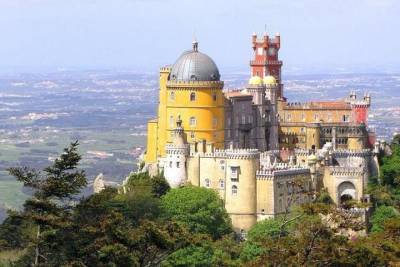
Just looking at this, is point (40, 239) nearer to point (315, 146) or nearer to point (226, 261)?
point (226, 261)

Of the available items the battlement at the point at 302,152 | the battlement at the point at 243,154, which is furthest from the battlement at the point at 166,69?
the battlement at the point at 243,154

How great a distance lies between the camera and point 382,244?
53.7 metres

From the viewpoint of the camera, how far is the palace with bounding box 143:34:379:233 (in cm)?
8300

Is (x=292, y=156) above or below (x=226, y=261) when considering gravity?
above

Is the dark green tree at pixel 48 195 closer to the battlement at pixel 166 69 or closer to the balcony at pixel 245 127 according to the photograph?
the battlement at pixel 166 69

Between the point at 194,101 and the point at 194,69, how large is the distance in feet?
8.21

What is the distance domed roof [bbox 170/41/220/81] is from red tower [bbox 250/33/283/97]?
21.8 metres

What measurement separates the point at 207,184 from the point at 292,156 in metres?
10.5

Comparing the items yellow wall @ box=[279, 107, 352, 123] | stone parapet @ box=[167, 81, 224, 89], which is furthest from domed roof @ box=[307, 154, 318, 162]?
yellow wall @ box=[279, 107, 352, 123]

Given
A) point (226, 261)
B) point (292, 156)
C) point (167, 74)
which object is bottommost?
point (226, 261)

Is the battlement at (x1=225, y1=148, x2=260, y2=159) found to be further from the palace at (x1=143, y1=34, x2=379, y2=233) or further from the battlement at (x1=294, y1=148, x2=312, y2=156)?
the battlement at (x1=294, y1=148, x2=312, y2=156)

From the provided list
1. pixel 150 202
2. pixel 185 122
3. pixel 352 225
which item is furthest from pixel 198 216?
pixel 352 225

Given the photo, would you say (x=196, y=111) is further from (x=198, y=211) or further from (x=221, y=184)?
(x=198, y=211)

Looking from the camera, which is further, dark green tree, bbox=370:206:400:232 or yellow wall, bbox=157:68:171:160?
yellow wall, bbox=157:68:171:160
